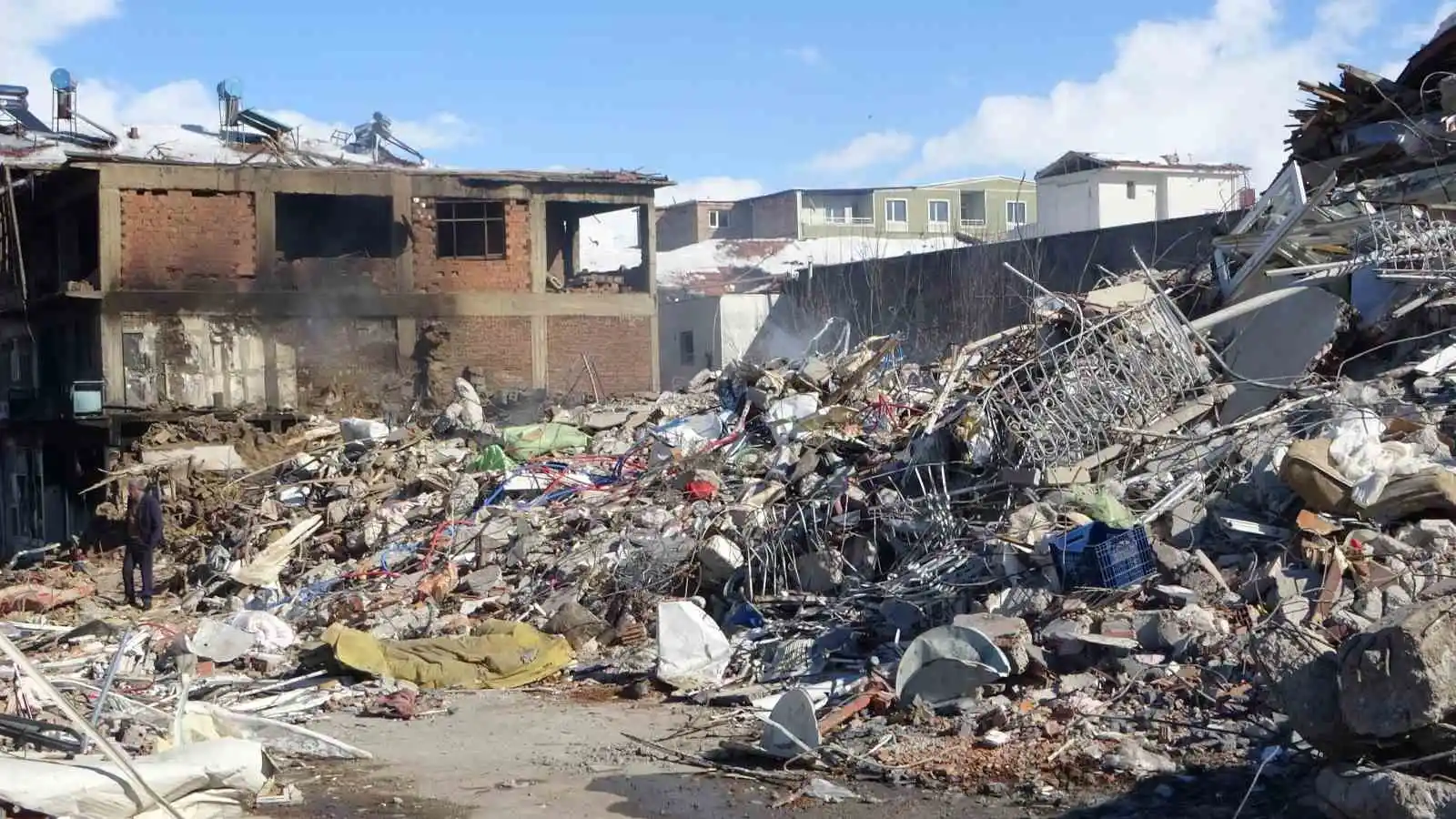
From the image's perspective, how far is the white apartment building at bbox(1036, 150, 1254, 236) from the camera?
4081 cm

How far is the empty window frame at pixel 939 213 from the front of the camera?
49906 millimetres

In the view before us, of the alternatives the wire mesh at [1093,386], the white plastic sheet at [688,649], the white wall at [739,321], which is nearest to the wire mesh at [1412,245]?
the wire mesh at [1093,386]

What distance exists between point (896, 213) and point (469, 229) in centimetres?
2572

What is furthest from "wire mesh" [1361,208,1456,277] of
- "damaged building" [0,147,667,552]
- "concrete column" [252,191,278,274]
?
"concrete column" [252,191,278,274]

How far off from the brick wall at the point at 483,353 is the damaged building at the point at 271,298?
35mm

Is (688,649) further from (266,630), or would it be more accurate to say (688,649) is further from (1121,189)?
(1121,189)

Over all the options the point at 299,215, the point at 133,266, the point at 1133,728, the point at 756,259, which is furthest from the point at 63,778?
the point at 756,259

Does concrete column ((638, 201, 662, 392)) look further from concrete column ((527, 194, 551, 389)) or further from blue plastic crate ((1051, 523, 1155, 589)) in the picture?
blue plastic crate ((1051, 523, 1155, 589))

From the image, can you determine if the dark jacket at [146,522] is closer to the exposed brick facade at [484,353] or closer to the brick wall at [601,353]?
the exposed brick facade at [484,353]

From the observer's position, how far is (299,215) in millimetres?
27422

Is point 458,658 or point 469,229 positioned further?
point 469,229

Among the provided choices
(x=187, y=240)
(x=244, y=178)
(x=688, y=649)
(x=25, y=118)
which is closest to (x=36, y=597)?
(x=688, y=649)

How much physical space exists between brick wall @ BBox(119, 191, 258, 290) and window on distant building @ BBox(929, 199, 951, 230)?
1144 inches

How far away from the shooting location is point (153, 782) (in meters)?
6.59
